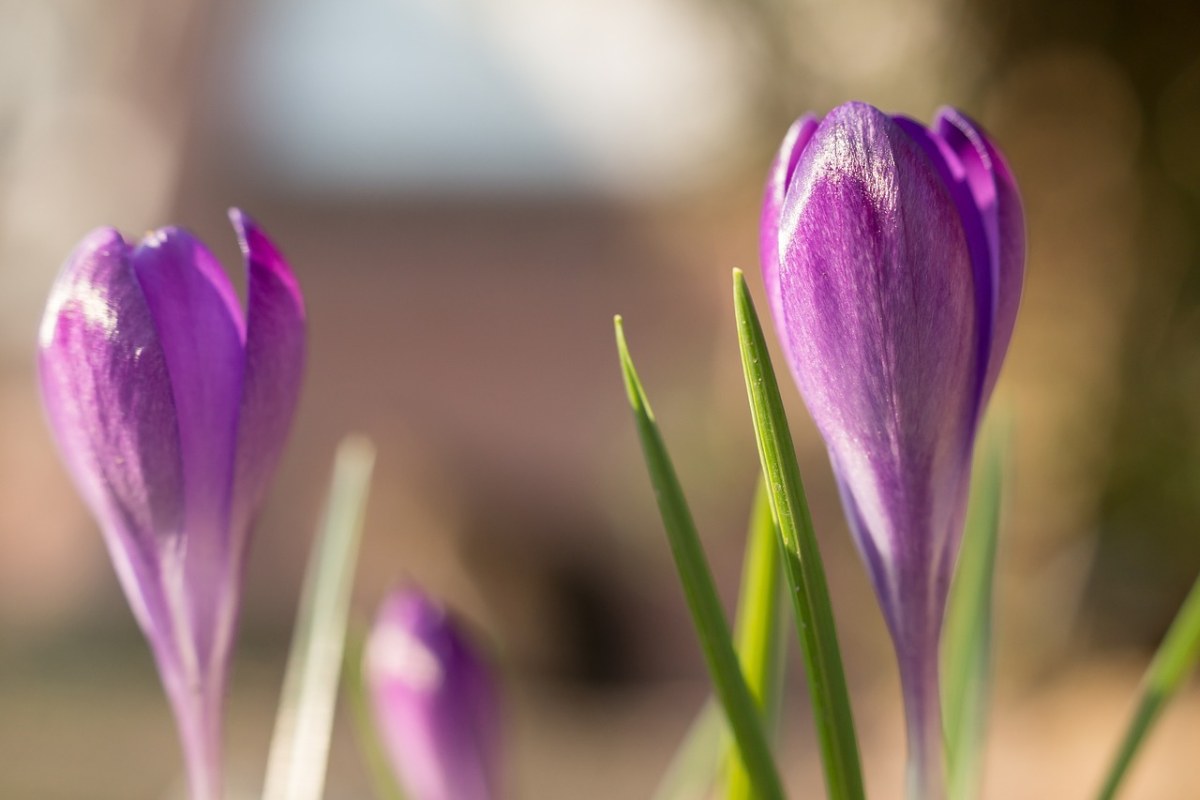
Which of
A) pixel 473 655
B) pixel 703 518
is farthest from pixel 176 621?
pixel 703 518

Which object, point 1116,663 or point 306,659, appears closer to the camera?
point 306,659

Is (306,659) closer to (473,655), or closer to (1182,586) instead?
(473,655)

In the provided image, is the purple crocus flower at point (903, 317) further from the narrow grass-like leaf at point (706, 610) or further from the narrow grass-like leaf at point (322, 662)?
the narrow grass-like leaf at point (322, 662)

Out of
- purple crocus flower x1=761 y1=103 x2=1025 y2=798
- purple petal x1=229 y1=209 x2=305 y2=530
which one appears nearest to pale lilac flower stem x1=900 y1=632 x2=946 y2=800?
purple crocus flower x1=761 y1=103 x2=1025 y2=798

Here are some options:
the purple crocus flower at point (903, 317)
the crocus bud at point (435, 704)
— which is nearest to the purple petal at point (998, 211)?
the purple crocus flower at point (903, 317)

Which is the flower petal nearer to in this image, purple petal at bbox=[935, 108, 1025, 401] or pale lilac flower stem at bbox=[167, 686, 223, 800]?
pale lilac flower stem at bbox=[167, 686, 223, 800]

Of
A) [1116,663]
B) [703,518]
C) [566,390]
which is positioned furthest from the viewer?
[566,390]

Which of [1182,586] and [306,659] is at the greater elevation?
[1182,586]
